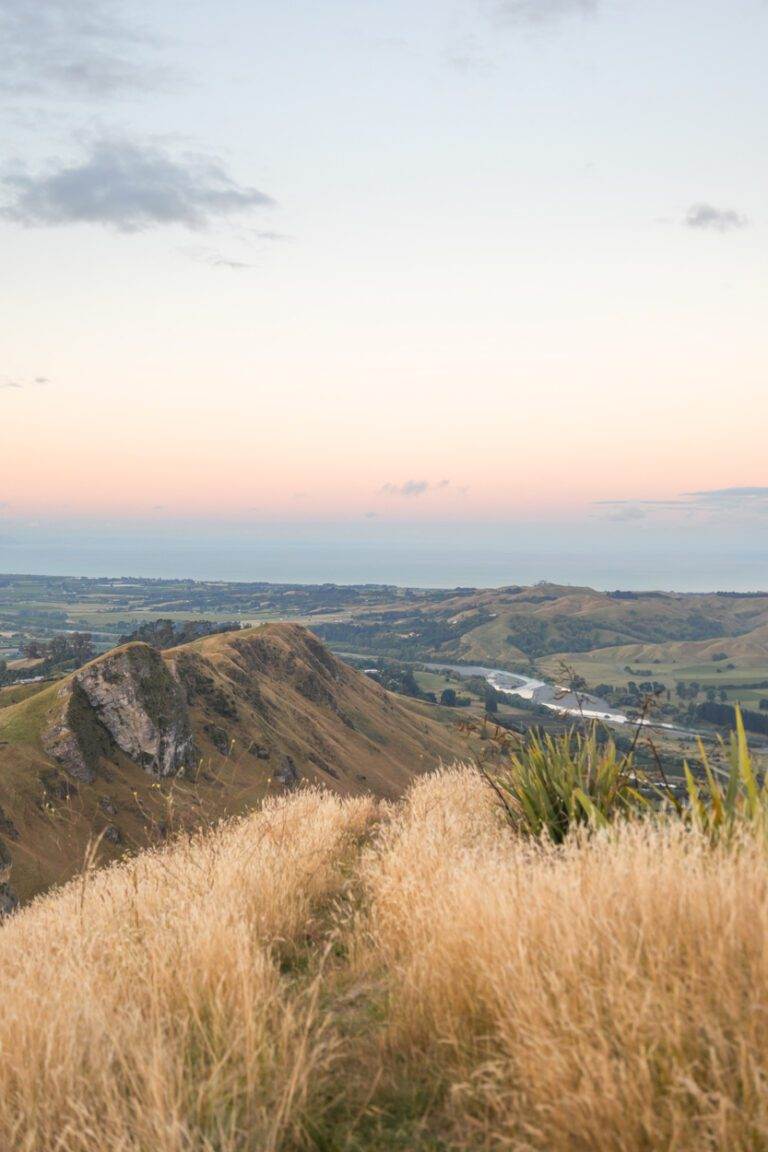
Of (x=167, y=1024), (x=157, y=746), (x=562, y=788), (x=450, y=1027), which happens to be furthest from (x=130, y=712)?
(x=450, y=1027)

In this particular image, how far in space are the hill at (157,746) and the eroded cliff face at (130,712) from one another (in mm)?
73

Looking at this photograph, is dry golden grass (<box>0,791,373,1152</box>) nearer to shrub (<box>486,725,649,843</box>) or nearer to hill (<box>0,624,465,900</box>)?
shrub (<box>486,725,649,843</box>)

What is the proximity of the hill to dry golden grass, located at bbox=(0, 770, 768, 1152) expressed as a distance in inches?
668

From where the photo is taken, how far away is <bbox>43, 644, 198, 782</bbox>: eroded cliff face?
45.5 m

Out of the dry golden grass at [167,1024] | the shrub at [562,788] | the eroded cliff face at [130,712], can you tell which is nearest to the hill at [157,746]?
the eroded cliff face at [130,712]

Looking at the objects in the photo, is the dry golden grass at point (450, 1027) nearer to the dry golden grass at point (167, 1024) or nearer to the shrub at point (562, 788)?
the dry golden grass at point (167, 1024)

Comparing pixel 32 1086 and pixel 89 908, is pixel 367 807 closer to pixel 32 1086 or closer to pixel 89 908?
pixel 89 908

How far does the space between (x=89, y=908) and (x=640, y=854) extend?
16.0 feet

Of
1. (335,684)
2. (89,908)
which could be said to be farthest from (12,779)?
(335,684)

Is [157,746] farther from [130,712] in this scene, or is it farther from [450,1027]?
[450,1027]

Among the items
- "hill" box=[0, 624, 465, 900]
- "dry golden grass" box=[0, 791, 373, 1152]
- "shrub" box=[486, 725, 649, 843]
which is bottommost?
"hill" box=[0, 624, 465, 900]

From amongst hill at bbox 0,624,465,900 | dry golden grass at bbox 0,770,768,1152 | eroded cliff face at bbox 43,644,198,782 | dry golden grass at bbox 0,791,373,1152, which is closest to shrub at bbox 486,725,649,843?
dry golden grass at bbox 0,770,768,1152

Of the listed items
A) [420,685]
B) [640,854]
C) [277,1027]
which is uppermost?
[640,854]

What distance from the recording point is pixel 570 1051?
299 cm
